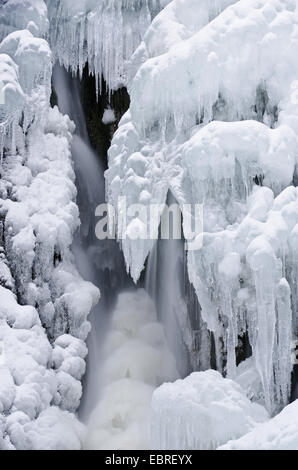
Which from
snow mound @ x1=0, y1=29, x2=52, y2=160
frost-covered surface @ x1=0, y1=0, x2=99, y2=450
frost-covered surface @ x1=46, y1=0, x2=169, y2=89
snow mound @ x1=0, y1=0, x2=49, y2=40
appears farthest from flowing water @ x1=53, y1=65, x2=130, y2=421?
snow mound @ x1=0, y1=29, x2=52, y2=160

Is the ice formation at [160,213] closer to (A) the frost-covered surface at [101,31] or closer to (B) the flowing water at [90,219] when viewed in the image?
(A) the frost-covered surface at [101,31]

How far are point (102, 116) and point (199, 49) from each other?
3.05 m

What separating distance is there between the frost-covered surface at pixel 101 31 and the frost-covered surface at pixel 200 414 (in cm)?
480

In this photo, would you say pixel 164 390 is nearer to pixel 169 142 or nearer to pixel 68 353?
pixel 68 353

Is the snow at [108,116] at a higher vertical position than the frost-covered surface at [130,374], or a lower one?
higher

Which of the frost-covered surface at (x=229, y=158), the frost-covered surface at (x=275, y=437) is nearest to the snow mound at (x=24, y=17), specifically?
the frost-covered surface at (x=229, y=158)

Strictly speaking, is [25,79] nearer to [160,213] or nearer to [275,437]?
[160,213]

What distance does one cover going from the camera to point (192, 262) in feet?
20.9

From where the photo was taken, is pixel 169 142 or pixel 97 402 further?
pixel 97 402

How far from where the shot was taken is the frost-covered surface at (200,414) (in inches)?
217

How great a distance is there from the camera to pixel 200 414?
558cm

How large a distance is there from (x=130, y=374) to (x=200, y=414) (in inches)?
106

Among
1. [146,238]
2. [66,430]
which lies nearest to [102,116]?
[146,238]
